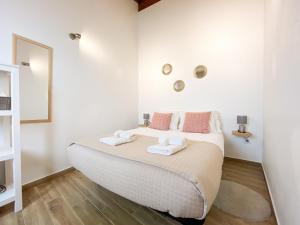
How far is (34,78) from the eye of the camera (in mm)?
1994

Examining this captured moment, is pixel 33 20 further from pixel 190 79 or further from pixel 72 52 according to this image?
pixel 190 79

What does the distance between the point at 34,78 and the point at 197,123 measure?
2.64 metres

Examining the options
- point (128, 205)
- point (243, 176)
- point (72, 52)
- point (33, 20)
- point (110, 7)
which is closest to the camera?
point (128, 205)

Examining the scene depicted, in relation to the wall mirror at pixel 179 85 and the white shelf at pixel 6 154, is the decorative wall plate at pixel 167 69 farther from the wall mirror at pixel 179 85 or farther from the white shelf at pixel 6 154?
the white shelf at pixel 6 154

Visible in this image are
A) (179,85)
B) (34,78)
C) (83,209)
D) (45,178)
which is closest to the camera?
(83,209)

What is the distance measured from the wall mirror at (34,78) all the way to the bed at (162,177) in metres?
A: 1.05

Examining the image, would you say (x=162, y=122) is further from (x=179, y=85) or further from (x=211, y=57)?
(x=211, y=57)

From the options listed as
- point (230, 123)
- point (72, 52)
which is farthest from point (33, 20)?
point (230, 123)

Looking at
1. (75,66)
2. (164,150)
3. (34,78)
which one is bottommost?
(164,150)

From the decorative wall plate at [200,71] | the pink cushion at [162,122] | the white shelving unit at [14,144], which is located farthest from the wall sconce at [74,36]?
the decorative wall plate at [200,71]

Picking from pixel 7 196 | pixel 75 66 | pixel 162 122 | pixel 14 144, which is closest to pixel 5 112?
pixel 14 144

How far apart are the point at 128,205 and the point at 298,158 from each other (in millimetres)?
1508

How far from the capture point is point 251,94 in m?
2.59

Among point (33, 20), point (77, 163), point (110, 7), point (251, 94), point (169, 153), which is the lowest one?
point (77, 163)
